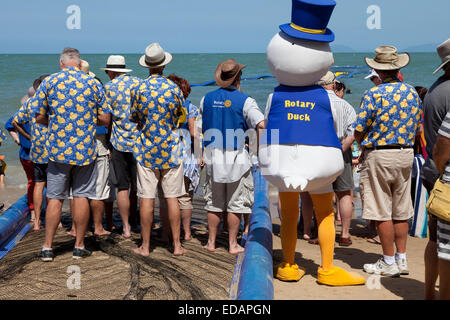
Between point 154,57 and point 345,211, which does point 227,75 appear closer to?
point 154,57

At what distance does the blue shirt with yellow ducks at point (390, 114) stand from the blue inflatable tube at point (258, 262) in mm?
1289

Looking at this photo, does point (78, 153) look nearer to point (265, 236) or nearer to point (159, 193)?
point (159, 193)

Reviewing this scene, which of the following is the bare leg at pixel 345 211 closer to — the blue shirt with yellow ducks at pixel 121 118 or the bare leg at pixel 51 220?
the blue shirt with yellow ducks at pixel 121 118

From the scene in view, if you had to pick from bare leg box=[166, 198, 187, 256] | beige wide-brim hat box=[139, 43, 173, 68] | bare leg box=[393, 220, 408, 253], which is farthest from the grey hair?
bare leg box=[393, 220, 408, 253]

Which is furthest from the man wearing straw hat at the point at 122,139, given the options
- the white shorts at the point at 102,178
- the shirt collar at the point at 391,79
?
→ the shirt collar at the point at 391,79

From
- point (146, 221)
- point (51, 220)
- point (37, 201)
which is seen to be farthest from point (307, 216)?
point (37, 201)

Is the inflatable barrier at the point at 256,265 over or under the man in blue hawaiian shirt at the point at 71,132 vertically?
under

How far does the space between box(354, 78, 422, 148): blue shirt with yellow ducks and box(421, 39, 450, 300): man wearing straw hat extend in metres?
0.64

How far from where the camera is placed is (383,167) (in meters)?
4.64

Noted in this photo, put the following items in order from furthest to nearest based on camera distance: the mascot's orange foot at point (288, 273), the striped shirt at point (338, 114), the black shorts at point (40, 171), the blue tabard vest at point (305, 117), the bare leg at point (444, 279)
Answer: the black shorts at point (40, 171) → the mascot's orange foot at point (288, 273) → the striped shirt at point (338, 114) → the blue tabard vest at point (305, 117) → the bare leg at point (444, 279)

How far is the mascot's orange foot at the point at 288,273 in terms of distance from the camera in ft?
14.7

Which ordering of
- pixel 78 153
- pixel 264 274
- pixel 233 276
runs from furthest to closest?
pixel 78 153
pixel 233 276
pixel 264 274
